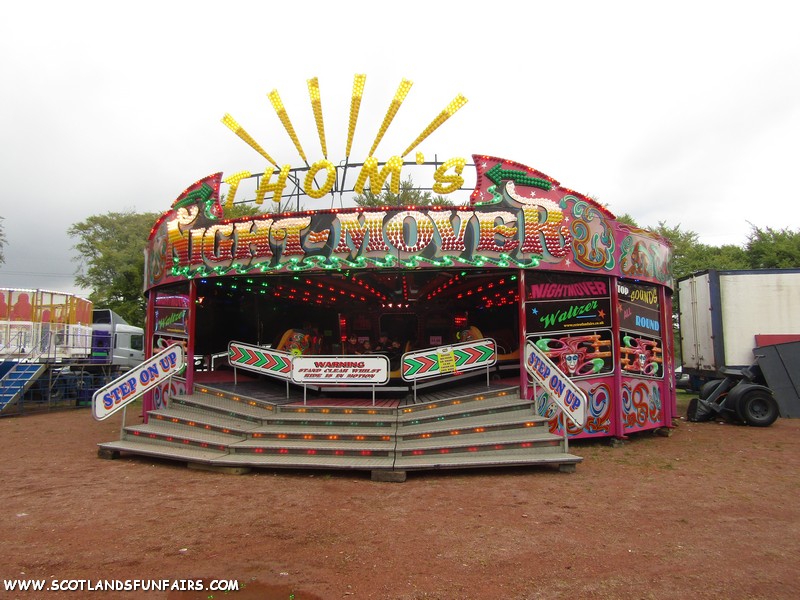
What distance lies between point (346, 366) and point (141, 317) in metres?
25.9

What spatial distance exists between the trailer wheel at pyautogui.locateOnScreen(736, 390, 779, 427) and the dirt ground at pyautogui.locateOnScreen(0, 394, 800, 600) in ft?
15.5

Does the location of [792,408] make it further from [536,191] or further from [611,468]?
[536,191]

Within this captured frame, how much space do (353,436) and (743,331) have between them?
1336cm

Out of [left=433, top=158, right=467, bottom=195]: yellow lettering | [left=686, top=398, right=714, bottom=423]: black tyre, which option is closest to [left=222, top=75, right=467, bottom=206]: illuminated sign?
[left=433, top=158, right=467, bottom=195]: yellow lettering

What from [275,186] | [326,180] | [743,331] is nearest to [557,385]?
[326,180]

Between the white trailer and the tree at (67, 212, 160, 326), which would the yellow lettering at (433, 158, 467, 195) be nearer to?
the white trailer

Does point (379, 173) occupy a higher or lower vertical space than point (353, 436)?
higher

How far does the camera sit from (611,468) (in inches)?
336

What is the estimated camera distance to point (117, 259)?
32.3 metres

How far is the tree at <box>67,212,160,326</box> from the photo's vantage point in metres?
31.1

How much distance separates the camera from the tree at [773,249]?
3177 centimetres

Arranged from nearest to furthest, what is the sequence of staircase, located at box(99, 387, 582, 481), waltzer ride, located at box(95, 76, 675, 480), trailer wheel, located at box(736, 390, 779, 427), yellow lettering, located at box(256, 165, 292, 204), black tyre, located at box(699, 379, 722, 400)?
staircase, located at box(99, 387, 582, 481), waltzer ride, located at box(95, 76, 675, 480), yellow lettering, located at box(256, 165, 292, 204), trailer wheel, located at box(736, 390, 779, 427), black tyre, located at box(699, 379, 722, 400)

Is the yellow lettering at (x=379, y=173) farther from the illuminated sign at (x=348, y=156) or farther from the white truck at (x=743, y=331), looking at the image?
the white truck at (x=743, y=331)

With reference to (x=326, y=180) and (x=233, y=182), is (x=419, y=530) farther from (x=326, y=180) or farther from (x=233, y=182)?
(x=233, y=182)
